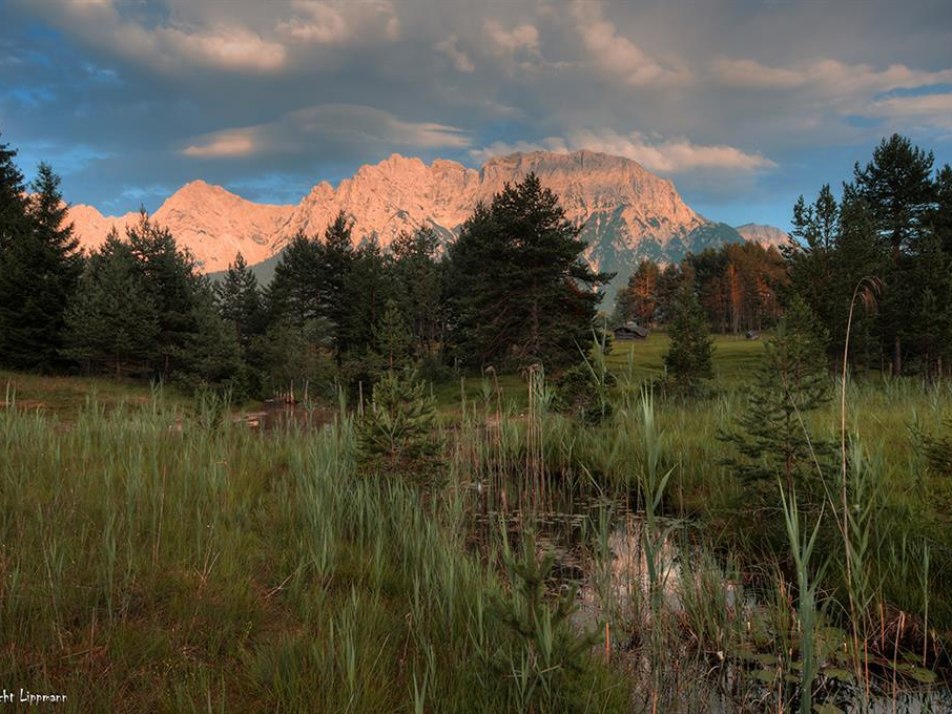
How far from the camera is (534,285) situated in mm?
27031

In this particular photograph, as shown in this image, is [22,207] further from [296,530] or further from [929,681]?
[929,681]

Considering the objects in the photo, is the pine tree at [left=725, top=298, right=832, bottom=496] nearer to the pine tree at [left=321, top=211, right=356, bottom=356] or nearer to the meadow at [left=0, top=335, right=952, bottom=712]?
the meadow at [left=0, top=335, right=952, bottom=712]

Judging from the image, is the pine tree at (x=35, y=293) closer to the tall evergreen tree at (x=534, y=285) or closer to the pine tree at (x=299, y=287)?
the pine tree at (x=299, y=287)

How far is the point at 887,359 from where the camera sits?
30328 mm

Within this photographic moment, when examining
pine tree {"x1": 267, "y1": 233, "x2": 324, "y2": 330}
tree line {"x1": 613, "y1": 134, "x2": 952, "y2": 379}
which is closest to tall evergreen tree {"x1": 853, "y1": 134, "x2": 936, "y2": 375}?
tree line {"x1": 613, "y1": 134, "x2": 952, "y2": 379}

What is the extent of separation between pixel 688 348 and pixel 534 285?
8.53 metres

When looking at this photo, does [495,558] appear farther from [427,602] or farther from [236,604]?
[236,604]

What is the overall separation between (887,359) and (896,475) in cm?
3178

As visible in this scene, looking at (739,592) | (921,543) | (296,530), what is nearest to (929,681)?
(739,592)

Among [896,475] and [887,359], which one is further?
[887,359]

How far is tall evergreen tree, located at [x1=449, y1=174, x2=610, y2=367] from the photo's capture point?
26.4m

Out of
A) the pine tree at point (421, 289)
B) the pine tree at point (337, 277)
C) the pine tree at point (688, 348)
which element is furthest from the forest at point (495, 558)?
the pine tree at point (337, 277)

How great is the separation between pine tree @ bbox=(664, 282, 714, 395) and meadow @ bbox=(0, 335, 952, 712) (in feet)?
56.7

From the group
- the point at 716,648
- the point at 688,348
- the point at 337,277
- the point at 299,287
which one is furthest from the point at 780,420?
the point at 299,287
